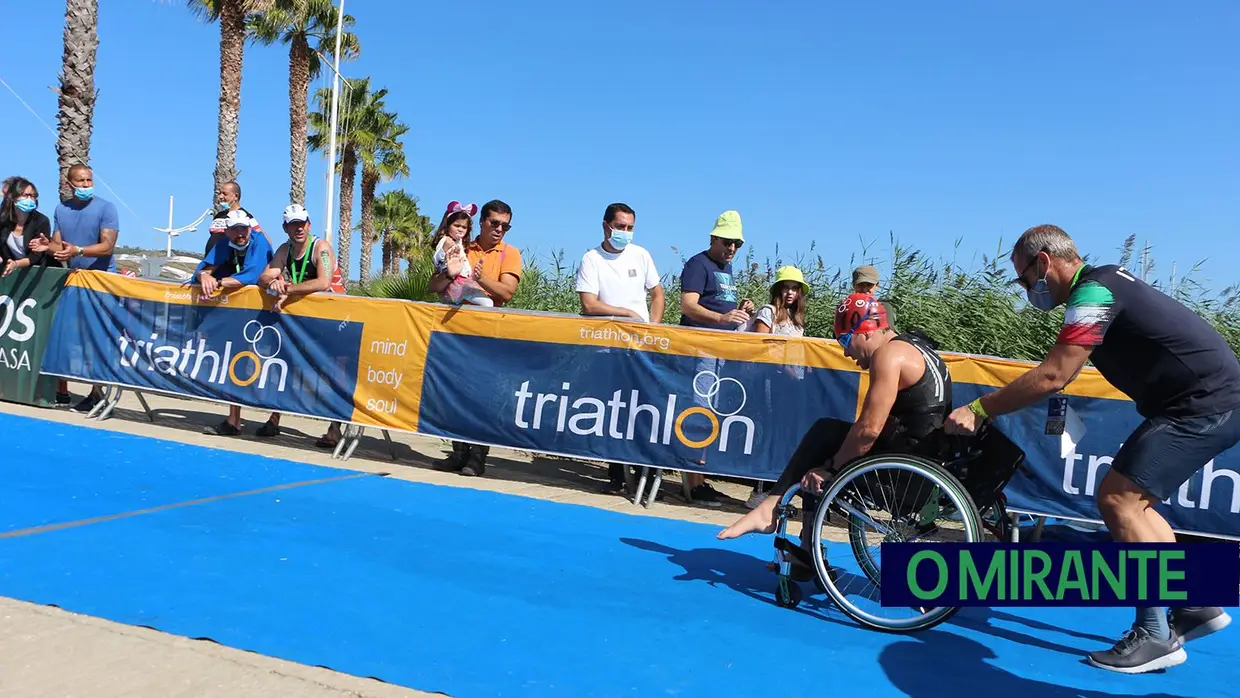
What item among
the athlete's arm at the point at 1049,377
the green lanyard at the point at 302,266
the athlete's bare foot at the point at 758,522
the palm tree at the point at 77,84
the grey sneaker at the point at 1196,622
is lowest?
the grey sneaker at the point at 1196,622

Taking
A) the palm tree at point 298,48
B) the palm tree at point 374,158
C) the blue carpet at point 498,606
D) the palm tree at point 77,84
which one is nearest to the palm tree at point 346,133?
the palm tree at point 374,158

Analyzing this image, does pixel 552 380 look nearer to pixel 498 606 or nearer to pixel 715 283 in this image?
pixel 715 283

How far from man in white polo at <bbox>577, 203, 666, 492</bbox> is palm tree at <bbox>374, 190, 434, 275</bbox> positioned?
159 ft

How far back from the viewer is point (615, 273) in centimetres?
754

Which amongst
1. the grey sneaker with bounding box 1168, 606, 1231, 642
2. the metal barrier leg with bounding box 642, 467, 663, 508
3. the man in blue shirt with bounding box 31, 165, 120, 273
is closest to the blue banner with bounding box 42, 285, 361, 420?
the man in blue shirt with bounding box 31, 165, 120, 273

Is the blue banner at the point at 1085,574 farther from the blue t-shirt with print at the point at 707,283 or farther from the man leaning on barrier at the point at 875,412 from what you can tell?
the blue t-shirt with print at the point at 707,283

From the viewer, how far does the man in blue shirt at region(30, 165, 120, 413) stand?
9359 mm

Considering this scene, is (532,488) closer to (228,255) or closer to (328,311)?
(328,311)

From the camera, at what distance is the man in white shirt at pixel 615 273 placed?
7.46m

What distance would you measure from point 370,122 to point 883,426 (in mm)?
45234

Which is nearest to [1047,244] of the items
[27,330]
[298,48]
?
[27,330]

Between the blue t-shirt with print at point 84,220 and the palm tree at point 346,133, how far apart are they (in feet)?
102

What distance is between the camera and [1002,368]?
20.8ft

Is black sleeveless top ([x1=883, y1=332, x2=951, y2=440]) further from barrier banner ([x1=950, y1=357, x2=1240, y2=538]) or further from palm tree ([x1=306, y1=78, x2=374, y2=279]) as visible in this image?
palm tree ([x1=306, y1=78, x2=374, y2=279])
